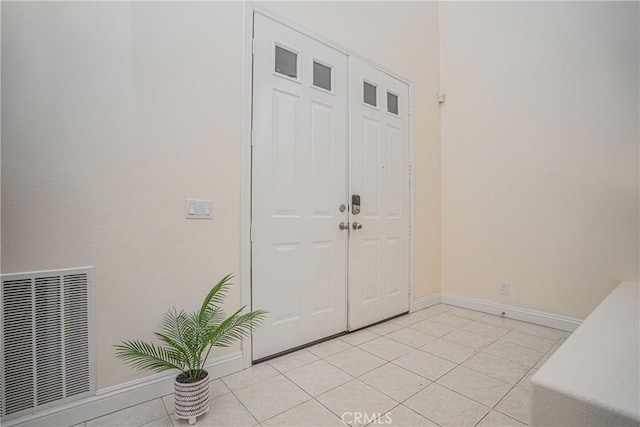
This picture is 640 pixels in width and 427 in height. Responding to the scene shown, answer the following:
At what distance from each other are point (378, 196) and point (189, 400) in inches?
83.5

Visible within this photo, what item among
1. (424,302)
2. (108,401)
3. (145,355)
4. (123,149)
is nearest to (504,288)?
(424,302)

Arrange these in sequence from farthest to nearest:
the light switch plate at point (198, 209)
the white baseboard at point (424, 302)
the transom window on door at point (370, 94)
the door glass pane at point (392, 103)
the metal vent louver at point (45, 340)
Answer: the white baseboard at point (424, 302) < the door glass pane at point (392, 103) < the transom window on door at point (370, 94) < the light switch plate at point (198, 209) < the metal vent louver at point (45, 340)

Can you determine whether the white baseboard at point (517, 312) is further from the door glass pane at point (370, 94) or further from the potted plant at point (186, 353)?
the potted plant at point (186, 353)

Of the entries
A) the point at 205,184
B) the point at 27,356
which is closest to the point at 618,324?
the point at 205,184

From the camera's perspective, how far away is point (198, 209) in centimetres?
179

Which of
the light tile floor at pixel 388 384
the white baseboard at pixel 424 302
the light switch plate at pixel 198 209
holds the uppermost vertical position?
the light switch plate at pixel 198 209

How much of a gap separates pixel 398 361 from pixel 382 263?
97cm

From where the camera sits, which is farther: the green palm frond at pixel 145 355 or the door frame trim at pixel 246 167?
the door frame trim at pixel 246 167

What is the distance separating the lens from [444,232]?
3500 millimetres

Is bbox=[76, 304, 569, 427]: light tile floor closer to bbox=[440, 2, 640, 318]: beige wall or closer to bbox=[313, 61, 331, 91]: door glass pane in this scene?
bbox=[440, 2, 640, 318]: beige wall

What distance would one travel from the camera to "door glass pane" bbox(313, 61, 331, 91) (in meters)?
2.37

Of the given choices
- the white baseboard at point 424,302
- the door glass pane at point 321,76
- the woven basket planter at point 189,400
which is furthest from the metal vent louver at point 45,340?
the white baseboard at point 424,302

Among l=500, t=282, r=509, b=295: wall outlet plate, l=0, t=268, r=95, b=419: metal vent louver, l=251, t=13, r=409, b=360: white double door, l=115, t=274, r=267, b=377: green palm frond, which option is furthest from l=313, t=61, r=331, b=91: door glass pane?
l=500, t=282, r=509, b=295: wall outlet plate

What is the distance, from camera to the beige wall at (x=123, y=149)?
1329 mm
